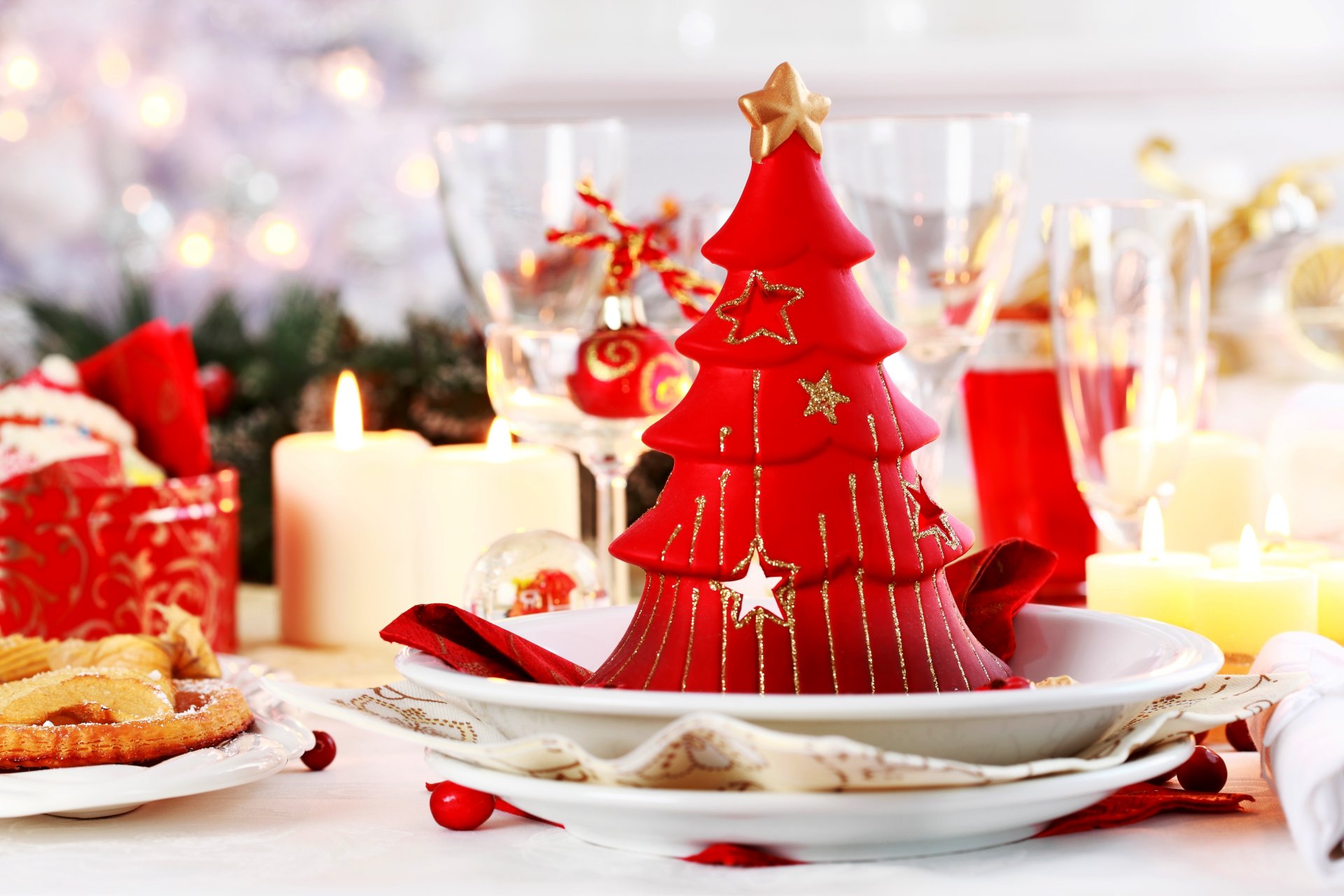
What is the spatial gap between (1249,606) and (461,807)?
0.30 meters

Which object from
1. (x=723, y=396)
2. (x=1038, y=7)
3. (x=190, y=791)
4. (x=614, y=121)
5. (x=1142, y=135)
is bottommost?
(x=190, y=791)

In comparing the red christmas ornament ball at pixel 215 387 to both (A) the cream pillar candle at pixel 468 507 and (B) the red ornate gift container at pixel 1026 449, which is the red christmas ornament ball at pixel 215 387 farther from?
(B) the red ornate gift container at pixel 1026 449

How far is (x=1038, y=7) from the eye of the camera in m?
2.01

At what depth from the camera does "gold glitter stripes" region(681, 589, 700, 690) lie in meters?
0.42

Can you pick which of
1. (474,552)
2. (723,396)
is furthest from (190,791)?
(474,552)

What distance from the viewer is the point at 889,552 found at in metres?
0.42

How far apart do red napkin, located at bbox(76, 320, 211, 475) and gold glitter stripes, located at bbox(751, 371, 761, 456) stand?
1.45 ft

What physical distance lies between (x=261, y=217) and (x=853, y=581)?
168cm

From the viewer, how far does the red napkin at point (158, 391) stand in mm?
781

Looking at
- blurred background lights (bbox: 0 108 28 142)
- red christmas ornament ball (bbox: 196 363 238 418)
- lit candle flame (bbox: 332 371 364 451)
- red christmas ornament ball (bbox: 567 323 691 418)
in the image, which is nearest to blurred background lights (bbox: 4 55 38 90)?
blurred background lights (bbox: 0 108 28 142)

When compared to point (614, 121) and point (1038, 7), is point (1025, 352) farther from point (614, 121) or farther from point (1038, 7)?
point (1038, 7)

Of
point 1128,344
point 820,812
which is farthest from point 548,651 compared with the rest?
point 1128,344

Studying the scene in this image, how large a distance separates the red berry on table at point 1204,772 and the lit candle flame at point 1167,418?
26 cm

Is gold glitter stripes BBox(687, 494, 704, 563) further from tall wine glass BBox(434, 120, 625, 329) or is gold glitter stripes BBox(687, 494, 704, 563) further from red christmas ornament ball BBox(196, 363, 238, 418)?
red christmas ornament ball BBox(196, 363, 238, 418)
